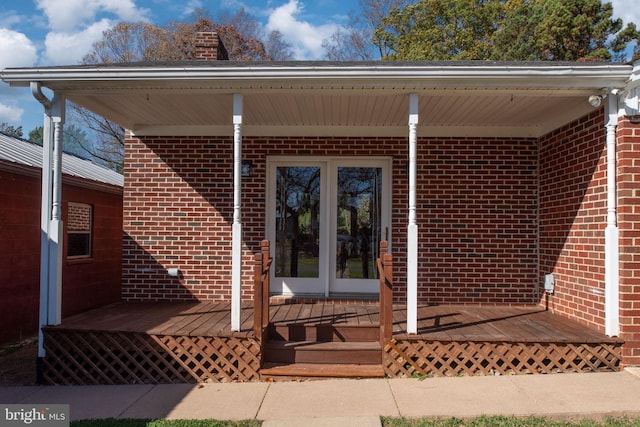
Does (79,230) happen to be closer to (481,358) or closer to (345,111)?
(345,111)

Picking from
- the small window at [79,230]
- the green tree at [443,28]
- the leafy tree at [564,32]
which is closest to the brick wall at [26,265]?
the small window at [79,230]

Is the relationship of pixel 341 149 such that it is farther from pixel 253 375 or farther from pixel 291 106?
pixel 253 375

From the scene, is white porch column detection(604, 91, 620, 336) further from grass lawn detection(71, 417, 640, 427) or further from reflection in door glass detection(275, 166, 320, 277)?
reflection in door glass detection(275, 166, 320, 277)

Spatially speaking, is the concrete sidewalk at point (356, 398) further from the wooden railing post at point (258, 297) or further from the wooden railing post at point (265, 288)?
the wooden railing post at point (265, 288)

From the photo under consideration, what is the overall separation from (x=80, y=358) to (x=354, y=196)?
4070mm

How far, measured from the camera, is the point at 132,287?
6.98 m

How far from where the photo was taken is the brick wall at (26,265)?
642 cm

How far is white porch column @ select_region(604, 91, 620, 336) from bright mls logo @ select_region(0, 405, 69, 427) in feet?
16.9

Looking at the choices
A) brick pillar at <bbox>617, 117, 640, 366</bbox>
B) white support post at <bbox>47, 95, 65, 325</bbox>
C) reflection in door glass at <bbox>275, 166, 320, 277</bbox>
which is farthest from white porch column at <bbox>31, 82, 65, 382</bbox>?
brick pillar at <bbox>617, 117, 640, 366</bbox>

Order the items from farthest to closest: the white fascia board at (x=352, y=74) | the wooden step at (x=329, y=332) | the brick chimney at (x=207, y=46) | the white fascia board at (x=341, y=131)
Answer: the brick chimney at (x=207, y=46) → the white fascia board at (x=341, y=131) → the wooden step at (x=329, y=332) → the white fascia board at (x=352, y=74)

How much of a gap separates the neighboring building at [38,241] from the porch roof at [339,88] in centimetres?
179

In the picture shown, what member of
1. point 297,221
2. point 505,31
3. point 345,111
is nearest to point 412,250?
point 345,111

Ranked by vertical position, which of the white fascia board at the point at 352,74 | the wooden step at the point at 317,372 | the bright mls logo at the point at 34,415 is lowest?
the bright mls logo at the point at 34,415

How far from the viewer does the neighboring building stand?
21.2 ft
